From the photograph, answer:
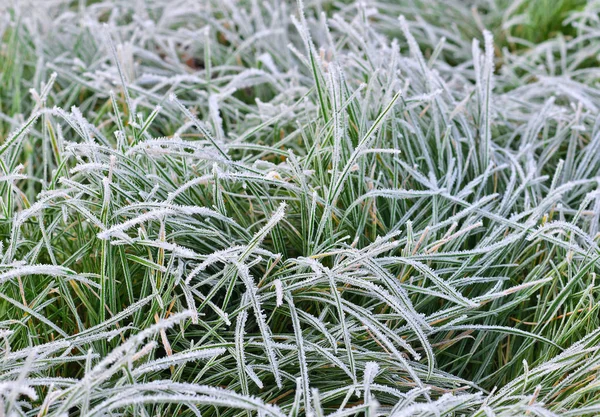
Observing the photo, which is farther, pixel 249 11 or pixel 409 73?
pixel 249 11

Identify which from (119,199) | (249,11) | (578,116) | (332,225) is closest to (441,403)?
(332,225)

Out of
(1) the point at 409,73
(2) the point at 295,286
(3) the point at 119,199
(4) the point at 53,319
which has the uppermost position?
(1) the point at 409,73

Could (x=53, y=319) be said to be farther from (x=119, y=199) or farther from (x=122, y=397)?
(x=122, y=397)

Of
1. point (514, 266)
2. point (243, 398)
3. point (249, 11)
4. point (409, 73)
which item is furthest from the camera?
point (249, 11)

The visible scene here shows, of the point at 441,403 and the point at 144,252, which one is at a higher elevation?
the point at 144,252

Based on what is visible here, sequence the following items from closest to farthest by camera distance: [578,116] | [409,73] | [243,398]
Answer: [243,398]
[578,116]
[409,73]

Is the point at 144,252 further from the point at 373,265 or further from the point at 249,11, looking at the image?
the point at 249,11
